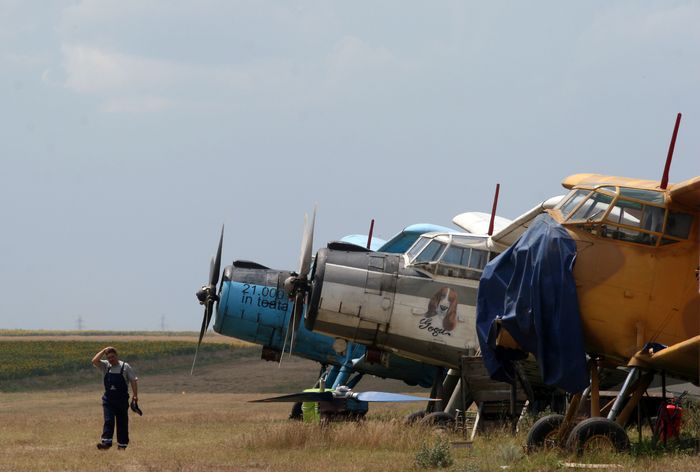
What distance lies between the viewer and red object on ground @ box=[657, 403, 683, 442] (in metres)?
13.3

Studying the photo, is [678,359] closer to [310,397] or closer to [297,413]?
[310,397]

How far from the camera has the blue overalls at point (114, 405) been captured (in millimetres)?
14969

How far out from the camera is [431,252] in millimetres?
18375

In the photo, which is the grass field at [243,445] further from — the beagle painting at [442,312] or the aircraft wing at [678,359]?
the beagle painting at [442,312]

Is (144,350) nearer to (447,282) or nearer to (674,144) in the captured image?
(447,282)

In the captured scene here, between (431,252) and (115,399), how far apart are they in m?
5.74

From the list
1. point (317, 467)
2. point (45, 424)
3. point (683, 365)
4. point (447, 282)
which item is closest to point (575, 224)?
point (683, 365)

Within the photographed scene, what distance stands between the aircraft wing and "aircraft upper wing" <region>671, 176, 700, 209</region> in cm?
142

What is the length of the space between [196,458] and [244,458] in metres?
0.62

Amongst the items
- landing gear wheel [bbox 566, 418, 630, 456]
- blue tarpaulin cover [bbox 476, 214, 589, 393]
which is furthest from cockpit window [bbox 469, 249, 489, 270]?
landing gear wheel [bbox 566, 418, 630, 456]

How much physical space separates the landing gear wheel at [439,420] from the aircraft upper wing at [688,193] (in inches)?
245

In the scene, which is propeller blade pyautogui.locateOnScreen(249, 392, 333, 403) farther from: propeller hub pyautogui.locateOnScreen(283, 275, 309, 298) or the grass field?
propeller hub pyautogui.locateOnScreen(283, 275, 309, 298)

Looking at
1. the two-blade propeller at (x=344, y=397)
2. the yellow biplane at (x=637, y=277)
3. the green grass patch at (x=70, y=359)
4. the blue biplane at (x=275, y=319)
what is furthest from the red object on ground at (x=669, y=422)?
the green grass patch at (x=70, y=359)

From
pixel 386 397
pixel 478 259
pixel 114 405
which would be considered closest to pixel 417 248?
Answer: pixel 478 259
